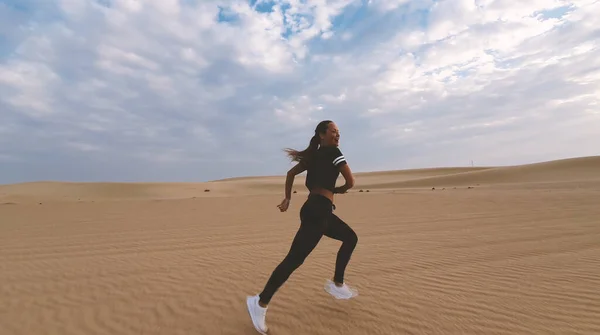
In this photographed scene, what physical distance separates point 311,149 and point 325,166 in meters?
0.25

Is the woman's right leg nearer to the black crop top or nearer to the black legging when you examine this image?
the black legging

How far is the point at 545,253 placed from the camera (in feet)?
20.8

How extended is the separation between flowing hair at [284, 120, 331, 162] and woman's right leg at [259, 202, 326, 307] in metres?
0.54

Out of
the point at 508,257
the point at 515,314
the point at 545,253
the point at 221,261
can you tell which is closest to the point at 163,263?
the point at 221,261

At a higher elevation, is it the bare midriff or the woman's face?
the woman's face

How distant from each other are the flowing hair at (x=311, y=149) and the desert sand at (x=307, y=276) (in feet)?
5.48

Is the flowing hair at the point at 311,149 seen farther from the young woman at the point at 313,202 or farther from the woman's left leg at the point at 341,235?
the woman's left leg at the point at 341,235

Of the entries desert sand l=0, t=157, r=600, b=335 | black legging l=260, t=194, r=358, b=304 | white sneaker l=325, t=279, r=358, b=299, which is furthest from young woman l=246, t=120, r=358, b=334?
white sneaker l=325, t=279, r=358, b=299

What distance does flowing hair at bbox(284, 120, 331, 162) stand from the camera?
3705 millimetres

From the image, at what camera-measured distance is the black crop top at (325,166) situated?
360 cm

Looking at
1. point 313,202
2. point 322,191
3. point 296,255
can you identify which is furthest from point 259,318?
point 322,191

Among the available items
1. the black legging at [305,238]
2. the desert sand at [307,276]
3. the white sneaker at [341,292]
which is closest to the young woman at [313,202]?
the black legging at [305,238]

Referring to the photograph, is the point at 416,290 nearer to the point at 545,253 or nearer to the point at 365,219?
the point at 545,253

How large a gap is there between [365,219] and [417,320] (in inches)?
313
